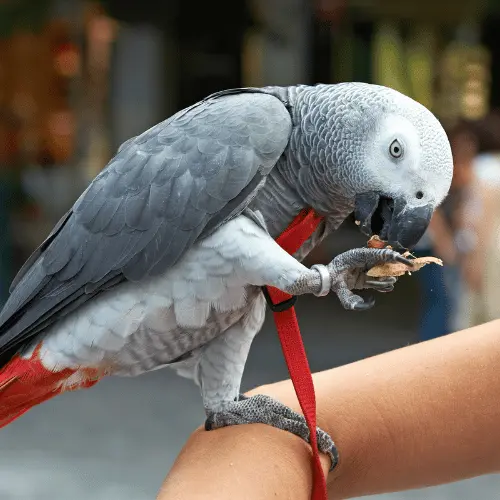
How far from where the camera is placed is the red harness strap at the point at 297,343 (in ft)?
3.15

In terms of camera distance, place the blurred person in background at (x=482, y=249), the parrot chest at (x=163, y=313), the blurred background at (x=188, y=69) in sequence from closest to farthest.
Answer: the parrot chest at (x=163, y=313) → the blurred person in background at (x=482, y=249) → the blurred background at (x=188, y=69)

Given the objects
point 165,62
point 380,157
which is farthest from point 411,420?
point 165,62

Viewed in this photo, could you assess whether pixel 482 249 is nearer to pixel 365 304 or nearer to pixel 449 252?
pixel 449 252

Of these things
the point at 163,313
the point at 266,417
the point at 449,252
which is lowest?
the point at 449,252

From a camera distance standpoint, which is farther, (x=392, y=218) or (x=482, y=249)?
(x=482, y=249)

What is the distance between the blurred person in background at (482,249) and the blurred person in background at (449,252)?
24mm

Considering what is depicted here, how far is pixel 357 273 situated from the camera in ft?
3.46

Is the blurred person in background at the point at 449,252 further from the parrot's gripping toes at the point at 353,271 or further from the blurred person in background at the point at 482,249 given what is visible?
the parrot's gripping toes at the point at 353,271

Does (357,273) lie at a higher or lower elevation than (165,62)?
higher

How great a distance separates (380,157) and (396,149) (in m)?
0.02

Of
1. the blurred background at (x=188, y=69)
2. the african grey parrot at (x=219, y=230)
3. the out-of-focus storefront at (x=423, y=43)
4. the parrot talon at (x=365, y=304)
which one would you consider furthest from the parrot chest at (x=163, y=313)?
the out-of-focus storefront at (x=423, y=43)

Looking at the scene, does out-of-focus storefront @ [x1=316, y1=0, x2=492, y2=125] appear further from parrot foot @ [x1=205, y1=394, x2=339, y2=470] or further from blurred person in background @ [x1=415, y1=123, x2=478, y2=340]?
parrot foot @ [x1=205, y1=394, x2=339, y2=470]

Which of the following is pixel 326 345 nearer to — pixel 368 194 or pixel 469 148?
pixel 469 148

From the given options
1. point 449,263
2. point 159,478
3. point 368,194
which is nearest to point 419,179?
point 368,194
